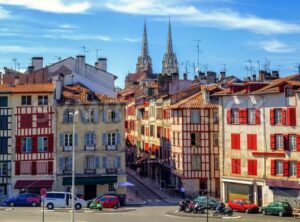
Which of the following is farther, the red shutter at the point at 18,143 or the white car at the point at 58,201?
the red shutter at the point at 18,143

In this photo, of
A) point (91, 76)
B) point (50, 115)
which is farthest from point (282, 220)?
point (91, 76)

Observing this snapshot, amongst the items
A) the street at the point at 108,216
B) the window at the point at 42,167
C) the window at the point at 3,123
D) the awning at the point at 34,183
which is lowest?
the street at the point at 108,216

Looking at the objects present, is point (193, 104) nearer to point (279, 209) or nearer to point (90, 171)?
point (90, 171)

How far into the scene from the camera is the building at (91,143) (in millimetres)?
54625

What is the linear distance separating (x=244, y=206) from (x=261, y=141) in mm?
6526

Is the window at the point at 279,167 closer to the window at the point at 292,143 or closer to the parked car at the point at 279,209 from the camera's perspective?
the window at the point at 292,143

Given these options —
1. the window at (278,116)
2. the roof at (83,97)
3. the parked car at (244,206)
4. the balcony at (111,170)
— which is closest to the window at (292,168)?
the window at (278,116)

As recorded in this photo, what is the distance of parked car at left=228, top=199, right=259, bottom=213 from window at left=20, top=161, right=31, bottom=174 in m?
19.7

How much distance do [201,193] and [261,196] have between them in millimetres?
8357

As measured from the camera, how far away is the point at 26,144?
54.5 m

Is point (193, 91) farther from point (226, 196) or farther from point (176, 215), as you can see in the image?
point (176, 215)

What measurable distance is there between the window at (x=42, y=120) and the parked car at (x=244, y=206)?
19.4 meters

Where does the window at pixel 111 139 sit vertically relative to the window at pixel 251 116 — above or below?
below

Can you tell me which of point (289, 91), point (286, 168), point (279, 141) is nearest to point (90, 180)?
point (279, 141)
